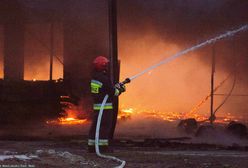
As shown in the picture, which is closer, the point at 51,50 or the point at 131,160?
the point at 131,160

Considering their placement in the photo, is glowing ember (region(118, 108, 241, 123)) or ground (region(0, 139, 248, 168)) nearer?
ground (region(0, 139, 248, 168))

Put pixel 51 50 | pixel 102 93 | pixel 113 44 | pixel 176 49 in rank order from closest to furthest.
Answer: pixel 102 93 → pixel 113 44 → pixel 51 50 → pixel 176 49

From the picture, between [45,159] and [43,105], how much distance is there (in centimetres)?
708

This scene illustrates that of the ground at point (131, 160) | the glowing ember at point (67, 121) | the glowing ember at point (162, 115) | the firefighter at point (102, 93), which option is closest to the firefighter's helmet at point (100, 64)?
the firefighter at point (102, 93)

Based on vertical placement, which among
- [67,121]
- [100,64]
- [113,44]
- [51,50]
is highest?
[51,50]

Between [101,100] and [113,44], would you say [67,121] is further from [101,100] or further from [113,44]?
[101,100]

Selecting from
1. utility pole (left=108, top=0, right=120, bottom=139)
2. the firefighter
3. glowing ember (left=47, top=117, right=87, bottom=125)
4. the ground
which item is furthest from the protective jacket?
glowing ember (left=47, top=117, right=87, bottom=125)

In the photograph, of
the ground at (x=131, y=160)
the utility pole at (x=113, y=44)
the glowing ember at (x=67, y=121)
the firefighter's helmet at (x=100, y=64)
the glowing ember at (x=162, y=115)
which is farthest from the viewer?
the glowing ember at (x=162, y=115)

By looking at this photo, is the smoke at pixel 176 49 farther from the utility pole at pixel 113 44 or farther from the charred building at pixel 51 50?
the utility pole at pixel 113 44

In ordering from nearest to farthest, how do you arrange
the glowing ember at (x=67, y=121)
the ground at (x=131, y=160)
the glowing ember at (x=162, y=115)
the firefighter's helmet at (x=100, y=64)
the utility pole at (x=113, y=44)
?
the ground at (x=131, y=160)
the firefighter's helmet at (x=100, y=64)
the utility pole at (x=113, y=44)
the glowing ember at (x=67, y=121)
the glowing ember at (x=162, y=115)

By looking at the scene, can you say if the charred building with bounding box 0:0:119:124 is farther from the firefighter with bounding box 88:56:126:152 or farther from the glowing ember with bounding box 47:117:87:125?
the firefighter with bounding box 88:56:126:152

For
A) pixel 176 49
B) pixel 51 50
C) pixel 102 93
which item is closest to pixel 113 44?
pixel 102 93

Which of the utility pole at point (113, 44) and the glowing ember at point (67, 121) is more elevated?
the utility pole at point (113, 44)

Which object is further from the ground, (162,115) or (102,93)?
(102,93)
